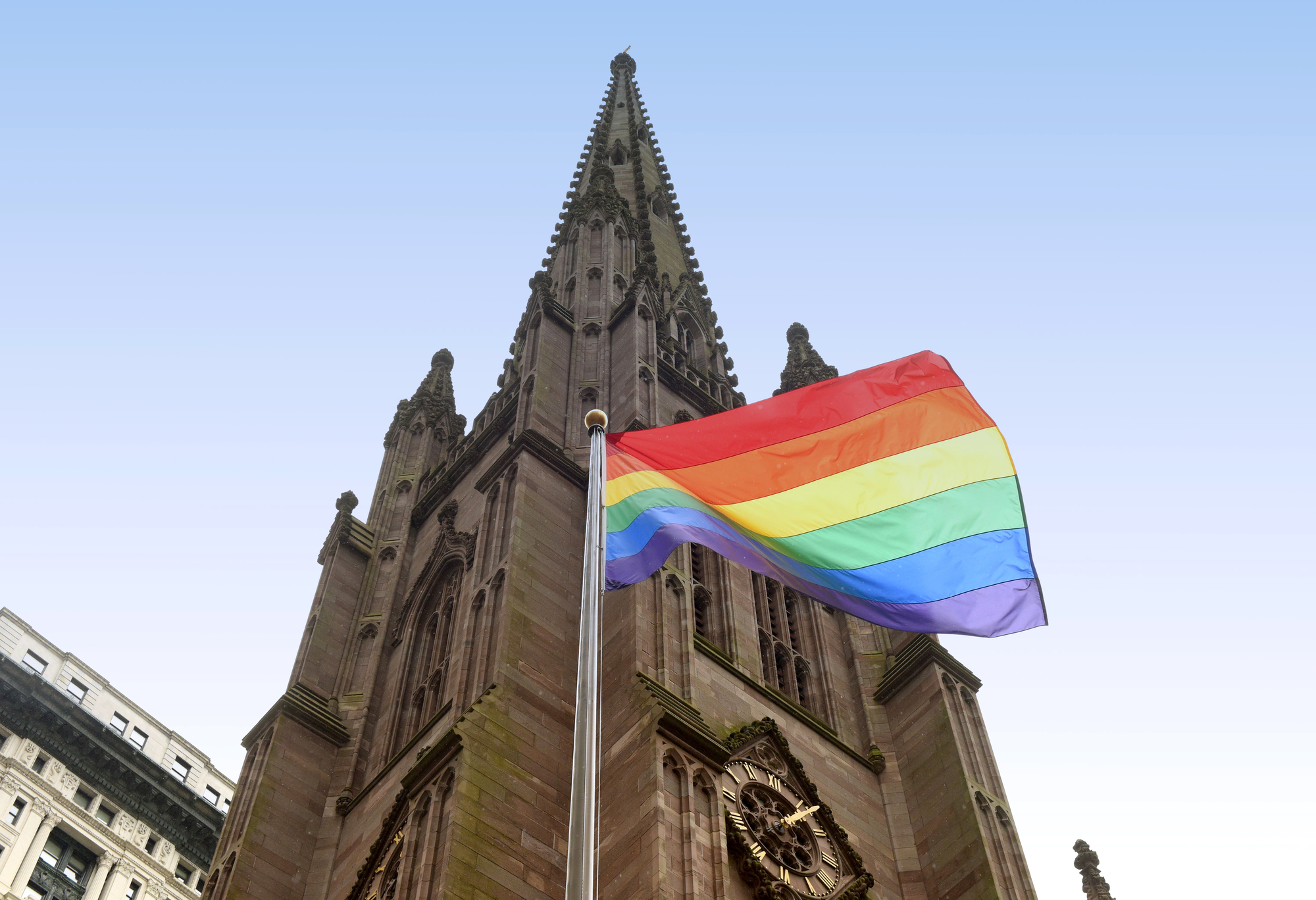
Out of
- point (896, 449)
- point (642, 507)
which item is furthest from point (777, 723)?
point (642, 507)

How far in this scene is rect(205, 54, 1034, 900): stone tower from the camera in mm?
21453

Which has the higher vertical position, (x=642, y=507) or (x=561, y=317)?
(x=561, y=317)

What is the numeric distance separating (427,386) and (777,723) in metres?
24.7

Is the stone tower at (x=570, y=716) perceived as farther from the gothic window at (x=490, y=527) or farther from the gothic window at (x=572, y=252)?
the gothic window at (x=572, y=252)

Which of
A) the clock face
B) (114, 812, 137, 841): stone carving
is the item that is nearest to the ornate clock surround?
the clock face

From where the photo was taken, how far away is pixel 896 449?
2092 centimetres

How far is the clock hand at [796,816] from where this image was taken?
24.1 meters

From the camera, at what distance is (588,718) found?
1330 cm

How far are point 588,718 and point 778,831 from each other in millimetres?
11473

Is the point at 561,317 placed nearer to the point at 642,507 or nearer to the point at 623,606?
the point at 623,606

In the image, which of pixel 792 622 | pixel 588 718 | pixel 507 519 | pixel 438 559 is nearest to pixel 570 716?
pixel 507 519

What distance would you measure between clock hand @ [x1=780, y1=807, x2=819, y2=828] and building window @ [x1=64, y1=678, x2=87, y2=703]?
4638cm

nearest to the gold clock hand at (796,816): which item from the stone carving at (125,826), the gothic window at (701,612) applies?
the gothic window at (701,612)

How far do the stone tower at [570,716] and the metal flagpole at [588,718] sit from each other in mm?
5909
